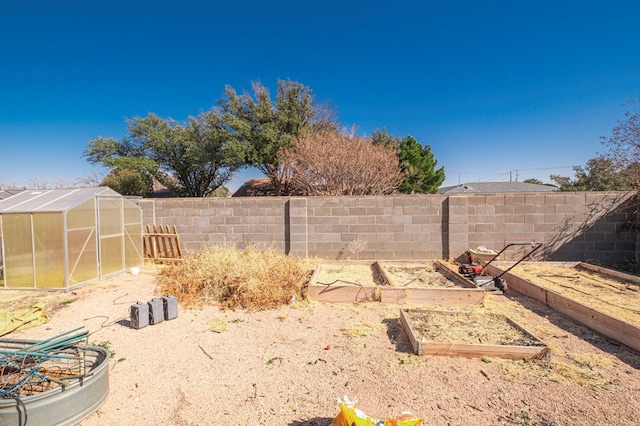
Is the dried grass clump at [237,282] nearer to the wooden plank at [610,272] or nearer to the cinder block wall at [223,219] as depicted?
the cinder block wall at [223,219]

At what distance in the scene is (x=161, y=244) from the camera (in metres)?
8.10

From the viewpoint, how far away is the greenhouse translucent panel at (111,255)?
664 cm

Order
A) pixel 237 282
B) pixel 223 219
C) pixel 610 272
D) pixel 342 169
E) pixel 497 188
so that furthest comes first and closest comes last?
1. pixel 497 188
2. pixel 342 169
3. pixel 223 219
4. pixel 610 272
5. pixel 237 282

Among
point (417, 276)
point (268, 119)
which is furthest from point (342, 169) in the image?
point (268, 119)

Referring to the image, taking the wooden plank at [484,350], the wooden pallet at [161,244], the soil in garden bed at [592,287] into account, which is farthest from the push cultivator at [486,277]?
the wooden pallet at [161,244]

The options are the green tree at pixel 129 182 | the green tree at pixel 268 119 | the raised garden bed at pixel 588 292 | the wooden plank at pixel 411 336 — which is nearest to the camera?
the wooden plank at pixel 411 336

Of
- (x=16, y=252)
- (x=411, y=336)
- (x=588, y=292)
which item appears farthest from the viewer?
(x=16, y=252)

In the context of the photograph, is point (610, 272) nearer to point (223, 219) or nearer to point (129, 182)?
point (223, 219)

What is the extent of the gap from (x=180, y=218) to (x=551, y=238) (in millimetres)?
9416

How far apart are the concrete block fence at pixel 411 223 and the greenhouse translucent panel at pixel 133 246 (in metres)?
0.56

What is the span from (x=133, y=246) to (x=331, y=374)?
692 centimetres

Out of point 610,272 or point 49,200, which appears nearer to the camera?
point 610,272

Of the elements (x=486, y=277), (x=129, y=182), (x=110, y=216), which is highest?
(x=129, y=182)

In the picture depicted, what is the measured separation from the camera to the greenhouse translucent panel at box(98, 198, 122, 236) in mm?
6667
